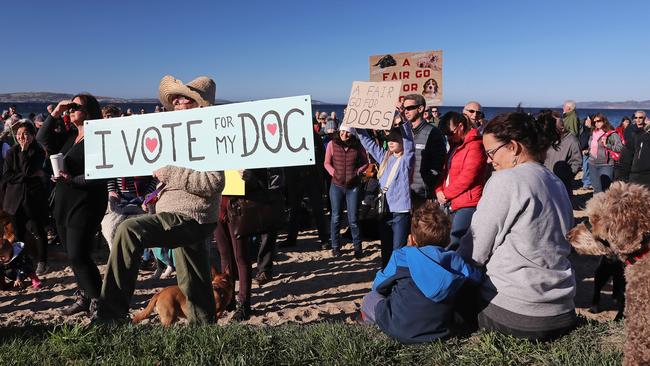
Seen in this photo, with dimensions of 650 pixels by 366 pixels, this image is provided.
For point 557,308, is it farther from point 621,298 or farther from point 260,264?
point 260,264

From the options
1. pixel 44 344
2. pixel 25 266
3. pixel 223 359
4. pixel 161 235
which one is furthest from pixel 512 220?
pixel 25 266

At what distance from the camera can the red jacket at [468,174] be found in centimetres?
482

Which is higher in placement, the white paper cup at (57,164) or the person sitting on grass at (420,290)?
the white paper cup at (57,164)

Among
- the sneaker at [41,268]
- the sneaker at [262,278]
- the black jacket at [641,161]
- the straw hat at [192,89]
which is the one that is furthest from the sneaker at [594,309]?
the sneaker at [41,268]

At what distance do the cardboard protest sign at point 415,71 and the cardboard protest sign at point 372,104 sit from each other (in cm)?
200

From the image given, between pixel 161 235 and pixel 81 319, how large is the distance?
7.73ft

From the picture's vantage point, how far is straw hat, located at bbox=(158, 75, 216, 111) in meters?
3.92

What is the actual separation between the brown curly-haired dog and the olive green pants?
2.76 metres

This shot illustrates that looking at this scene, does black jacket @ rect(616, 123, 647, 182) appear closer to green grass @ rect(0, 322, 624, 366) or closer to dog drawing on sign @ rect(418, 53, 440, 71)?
dog drawing on sign @ rect(418, 53, 440, 71)

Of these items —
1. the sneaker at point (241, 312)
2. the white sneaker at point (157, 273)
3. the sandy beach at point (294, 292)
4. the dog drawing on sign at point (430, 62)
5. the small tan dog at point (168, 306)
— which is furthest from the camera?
the dog drawing on sign at point (430, 62)

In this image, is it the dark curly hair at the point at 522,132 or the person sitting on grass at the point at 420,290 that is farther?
the dark curly hair at the point at 522,132

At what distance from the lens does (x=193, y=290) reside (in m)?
3.90

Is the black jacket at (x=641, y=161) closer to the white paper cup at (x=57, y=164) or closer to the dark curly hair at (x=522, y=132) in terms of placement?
the dark curly hair at (x=522, y=132)

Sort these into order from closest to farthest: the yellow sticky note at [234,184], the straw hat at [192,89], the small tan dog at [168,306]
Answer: the straw hat at [192,89], the small tan dog at [168,306], the yellow sticky note at [234,184]
